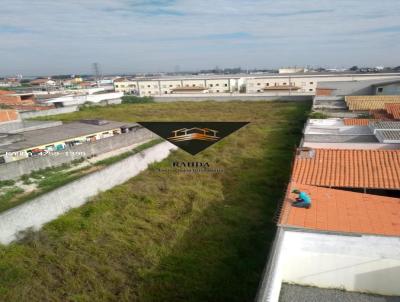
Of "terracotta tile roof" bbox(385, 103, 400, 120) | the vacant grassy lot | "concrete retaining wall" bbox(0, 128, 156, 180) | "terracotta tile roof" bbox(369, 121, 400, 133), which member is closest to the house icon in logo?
"concrete retaining wall" bbox(0, 128, 156, 180)

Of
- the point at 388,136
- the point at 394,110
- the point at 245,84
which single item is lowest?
the point at 245,84

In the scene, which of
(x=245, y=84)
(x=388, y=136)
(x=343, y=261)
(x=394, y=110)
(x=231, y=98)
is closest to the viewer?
(x=343, y=261)

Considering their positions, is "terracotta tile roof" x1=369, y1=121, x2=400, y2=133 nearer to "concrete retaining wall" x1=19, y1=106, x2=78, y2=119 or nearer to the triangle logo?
the triangle logo

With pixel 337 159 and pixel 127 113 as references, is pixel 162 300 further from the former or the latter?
pixel 127 113

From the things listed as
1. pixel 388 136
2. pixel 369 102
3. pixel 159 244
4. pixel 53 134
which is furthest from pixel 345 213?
pixel 53 134

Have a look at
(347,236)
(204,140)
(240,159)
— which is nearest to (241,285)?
(347,236)

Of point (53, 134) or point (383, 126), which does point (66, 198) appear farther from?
point (383, 126)
